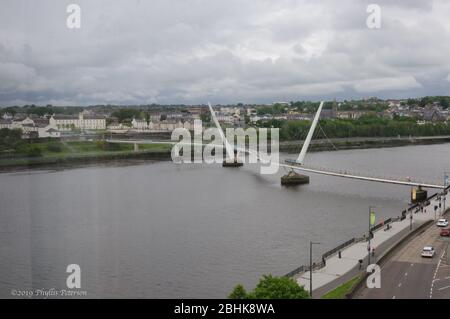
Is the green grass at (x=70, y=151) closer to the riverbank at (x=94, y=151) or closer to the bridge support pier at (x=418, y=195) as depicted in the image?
the riverbank at (x=94, y=151)

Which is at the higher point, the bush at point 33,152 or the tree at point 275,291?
the bush at point 33,152

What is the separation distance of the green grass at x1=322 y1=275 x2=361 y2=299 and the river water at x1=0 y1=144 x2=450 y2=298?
100 cm

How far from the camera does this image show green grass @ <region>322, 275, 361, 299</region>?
15.2ft

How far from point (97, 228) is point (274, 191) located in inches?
194

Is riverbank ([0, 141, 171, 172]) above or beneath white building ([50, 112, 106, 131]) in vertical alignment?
beneath

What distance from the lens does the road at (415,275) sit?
462 centimetres

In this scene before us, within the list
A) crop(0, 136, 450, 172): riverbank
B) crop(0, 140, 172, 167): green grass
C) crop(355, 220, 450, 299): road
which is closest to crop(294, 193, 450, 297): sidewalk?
crop(355, 220, 450, 299): road

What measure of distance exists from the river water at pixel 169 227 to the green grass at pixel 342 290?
1003 mm

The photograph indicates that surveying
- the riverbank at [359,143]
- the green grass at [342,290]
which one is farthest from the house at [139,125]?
the green grass at [342,290]

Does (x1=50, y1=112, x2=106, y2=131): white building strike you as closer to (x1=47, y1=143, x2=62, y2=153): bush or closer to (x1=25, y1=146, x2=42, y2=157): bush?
A: (x1=47, y1=143, x2=62, y2=153): bush

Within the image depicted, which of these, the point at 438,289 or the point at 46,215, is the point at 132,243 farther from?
the point at 438,289

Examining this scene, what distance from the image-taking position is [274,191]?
11.8 metres
